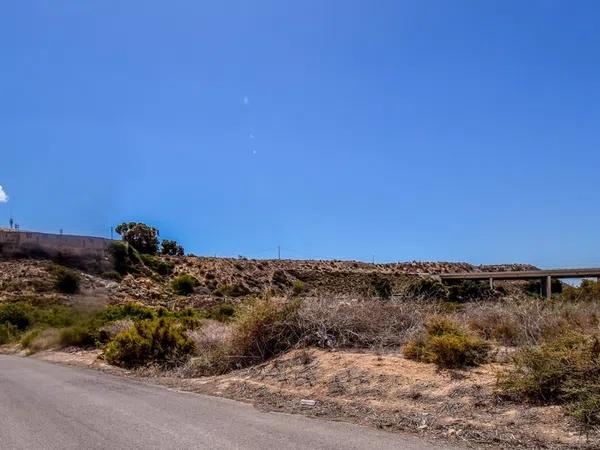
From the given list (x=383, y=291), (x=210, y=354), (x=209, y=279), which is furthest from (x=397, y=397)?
(x=209, y=279)

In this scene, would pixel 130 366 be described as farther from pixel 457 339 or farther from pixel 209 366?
pixel 457 339

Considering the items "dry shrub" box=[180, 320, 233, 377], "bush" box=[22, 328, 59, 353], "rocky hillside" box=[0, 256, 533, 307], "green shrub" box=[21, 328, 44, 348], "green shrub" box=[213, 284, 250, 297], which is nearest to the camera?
"dry shrub" box=[180, 320, 233, 377]

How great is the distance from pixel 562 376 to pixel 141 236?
9638cm

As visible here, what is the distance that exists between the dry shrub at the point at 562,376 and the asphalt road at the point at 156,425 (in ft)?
6.66

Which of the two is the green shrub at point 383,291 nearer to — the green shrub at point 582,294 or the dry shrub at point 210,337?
the dry shrub at point 210,337

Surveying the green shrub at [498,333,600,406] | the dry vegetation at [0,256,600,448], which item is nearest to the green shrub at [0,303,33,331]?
the dry vegetation at [0,256,600,448]

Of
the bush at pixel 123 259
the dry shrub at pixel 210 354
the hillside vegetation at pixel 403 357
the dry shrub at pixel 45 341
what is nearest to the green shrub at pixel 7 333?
the dry shrub at pixel 45 341

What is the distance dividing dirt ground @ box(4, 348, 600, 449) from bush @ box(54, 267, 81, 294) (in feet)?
168

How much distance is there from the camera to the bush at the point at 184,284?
73.5 metres

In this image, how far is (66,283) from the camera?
208 feet

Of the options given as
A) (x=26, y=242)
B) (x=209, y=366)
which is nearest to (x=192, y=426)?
(x=209, y=366)

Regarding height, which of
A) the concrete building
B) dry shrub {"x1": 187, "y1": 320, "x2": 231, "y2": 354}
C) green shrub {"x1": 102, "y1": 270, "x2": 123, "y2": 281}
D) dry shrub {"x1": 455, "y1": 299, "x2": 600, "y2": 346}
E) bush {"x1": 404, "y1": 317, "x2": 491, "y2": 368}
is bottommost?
dry shrub {"x1": 187, "y1": 320, "x2": 231, "y2": 354}

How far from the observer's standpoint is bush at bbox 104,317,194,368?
60.7ft

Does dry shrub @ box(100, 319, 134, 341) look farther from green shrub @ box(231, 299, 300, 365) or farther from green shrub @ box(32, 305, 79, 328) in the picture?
green shrub @ box(231, 299, 300, 365)
